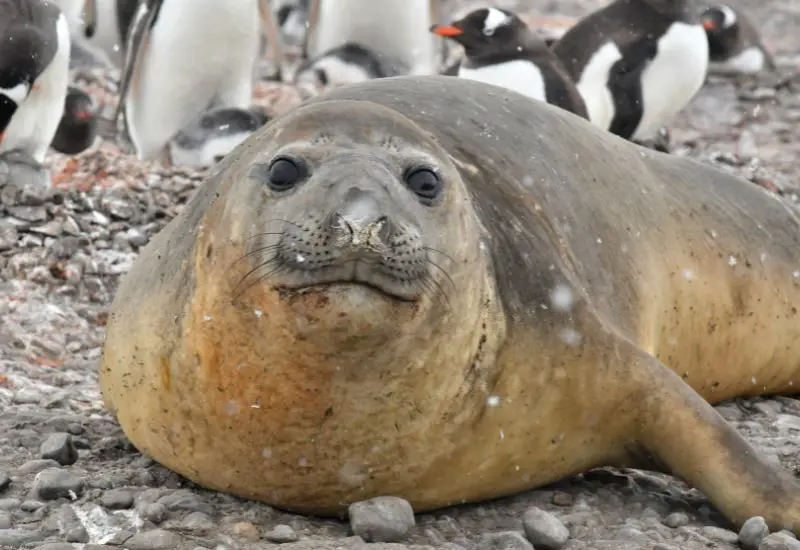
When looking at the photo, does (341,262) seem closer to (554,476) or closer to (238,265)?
(238,265)

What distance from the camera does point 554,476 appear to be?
3027mm

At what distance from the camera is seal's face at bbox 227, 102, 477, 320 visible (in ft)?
7.80

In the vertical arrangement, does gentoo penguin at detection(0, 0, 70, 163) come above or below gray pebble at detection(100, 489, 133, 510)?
above

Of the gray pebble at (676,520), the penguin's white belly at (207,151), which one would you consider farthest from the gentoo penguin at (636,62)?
the gray pebble at (676,520)

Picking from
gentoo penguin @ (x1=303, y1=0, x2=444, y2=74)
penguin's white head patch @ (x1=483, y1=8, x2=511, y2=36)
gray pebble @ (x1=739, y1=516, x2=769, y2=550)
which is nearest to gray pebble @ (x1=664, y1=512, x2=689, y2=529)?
gray pebble @ (x1=739, y1=516, x2=769, y2=550)

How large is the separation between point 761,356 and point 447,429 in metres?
1.51

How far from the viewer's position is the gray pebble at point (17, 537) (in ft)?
8.54

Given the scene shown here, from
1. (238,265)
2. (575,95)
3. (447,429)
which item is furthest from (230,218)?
(575,95)

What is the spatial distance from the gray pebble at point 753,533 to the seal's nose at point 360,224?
0.98 meters

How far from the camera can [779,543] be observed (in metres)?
2.73

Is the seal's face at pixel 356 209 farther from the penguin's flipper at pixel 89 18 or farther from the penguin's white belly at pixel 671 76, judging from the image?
the penguin's flipper at pixel 89 18

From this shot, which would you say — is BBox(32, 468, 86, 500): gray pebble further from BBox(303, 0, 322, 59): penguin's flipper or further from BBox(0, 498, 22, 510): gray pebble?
BBox(303, 0, 322, 59): penguin's flipper

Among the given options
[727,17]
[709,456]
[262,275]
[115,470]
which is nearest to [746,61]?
[727,17]

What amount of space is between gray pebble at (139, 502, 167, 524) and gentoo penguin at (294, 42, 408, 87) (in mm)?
7046
